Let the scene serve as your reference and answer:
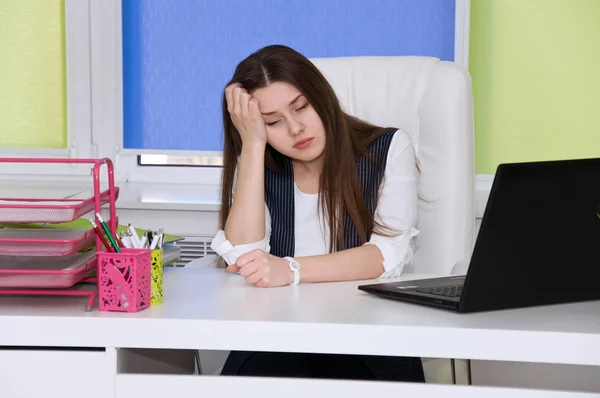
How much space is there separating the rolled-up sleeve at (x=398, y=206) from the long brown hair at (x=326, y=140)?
0.10ft

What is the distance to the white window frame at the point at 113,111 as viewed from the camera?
Answer: 2.76 meters

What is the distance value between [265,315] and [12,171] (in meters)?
2.14

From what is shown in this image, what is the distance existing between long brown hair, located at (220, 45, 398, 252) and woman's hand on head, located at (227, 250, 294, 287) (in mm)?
413

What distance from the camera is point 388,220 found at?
1.60 m

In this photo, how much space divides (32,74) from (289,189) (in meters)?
1.44

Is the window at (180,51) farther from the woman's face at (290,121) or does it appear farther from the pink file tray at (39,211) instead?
the pink file tray at (39,211)

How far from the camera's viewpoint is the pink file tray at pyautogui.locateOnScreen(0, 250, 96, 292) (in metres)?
1.05

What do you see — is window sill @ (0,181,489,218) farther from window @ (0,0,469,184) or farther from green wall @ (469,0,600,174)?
green wall @ (469,0,600,174)

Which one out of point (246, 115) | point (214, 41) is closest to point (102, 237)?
point (246, 115)

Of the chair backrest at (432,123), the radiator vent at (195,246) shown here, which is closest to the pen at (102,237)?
the chair backrest at (432,123)

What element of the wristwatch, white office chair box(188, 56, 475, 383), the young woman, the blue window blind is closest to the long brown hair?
the young woman

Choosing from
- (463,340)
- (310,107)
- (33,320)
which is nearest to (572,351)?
(463,340)

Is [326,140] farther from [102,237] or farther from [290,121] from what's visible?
[102,237]

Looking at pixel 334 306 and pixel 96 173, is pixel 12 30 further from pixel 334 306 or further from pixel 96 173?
pixel 334 306
